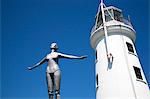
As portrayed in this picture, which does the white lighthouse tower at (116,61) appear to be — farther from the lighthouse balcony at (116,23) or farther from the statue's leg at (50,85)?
the statue's leg at (50,85)

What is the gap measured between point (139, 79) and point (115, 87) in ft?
7.54

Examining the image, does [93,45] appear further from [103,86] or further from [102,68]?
[103,86]

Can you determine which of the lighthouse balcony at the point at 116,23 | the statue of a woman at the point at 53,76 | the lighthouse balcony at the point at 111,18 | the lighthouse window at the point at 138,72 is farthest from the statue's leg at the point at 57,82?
the lighthouse balcony at the point at 111,18

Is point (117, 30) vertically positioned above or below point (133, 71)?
above

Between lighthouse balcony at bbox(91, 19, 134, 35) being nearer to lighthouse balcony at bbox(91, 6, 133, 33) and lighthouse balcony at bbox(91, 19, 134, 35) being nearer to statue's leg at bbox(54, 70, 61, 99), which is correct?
lighthouse balcony at bbox(91, 6, 133, 33)

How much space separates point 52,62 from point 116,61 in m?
13.8

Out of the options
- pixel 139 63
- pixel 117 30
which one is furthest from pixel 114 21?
pixel 139 63

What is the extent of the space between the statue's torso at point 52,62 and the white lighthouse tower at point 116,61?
12.0 metres

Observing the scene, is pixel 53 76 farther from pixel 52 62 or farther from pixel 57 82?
pixel 52 62

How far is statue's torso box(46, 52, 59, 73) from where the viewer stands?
8.48 meters

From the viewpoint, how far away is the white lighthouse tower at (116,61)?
20.3 m

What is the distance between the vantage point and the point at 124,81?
808 inches

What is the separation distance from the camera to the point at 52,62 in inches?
345

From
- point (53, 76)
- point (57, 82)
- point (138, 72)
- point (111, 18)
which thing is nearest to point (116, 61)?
point (138, 72)
